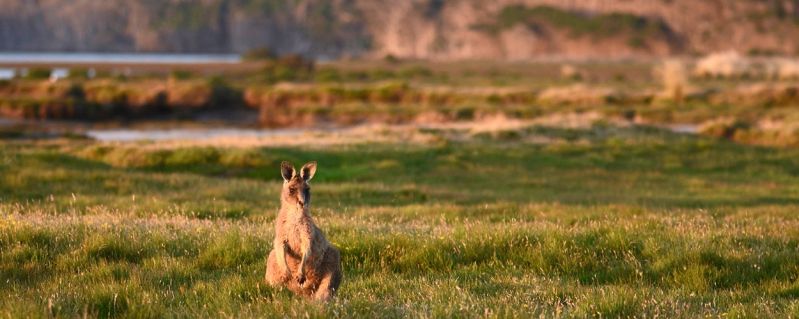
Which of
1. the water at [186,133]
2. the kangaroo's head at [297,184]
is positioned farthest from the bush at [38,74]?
the kangaroo's head at [297,184]

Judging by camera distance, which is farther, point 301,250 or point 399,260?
point 399,260

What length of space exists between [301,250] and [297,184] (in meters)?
0.68

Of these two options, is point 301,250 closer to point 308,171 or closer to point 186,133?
point 308,171

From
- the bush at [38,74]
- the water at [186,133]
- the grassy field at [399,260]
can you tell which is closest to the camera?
the grassy field at [399,260]

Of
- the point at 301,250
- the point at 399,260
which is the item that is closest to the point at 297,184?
the point at 301,250

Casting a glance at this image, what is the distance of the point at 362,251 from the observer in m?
11.9

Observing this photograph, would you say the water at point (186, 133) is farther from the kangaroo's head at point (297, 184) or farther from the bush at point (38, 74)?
the kangaroo's head at point (297, 184)

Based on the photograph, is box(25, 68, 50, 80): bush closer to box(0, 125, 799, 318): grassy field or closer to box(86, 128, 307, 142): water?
box(86, 128, 307, 142): water

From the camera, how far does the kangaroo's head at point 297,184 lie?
8445mm

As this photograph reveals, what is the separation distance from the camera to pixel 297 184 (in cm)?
854

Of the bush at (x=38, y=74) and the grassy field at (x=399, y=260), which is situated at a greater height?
the grassy field at (x=399, y=260)

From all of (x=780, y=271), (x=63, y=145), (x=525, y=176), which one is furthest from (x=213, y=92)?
(x=780, y=271)

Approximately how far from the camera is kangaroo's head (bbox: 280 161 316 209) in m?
8.45

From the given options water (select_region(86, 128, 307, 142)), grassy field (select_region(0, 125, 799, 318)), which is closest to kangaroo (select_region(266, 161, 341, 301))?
grassy field (select_region(0, 125, 799, 318))
